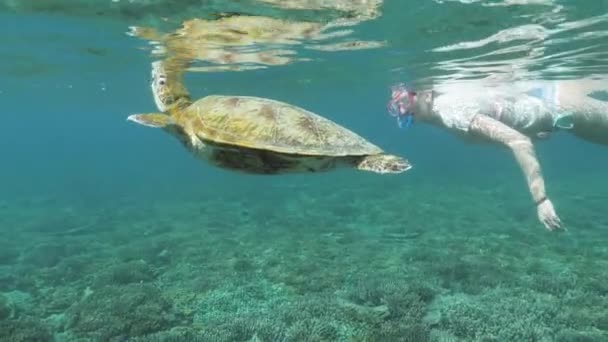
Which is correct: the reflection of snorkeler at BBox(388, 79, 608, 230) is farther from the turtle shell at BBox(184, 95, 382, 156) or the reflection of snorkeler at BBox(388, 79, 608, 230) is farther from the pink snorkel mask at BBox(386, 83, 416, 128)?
the turtle shell at BBox(184, 95, 382, 156)

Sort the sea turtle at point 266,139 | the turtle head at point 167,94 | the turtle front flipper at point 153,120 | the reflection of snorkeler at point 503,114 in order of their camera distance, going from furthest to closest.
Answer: the reflection of snorkeler at point 503,114
the turtle head at point 167,94
the turtle front flipper at point 153,120
the sea turtle at point 266,139

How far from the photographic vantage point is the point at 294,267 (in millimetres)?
13492

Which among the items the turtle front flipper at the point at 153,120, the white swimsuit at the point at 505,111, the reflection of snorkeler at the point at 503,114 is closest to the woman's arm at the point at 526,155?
the reflection of snorkeler at the point at 503,114

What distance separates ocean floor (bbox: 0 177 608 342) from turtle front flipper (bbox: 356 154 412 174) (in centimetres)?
538

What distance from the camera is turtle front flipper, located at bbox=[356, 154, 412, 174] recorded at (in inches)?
170

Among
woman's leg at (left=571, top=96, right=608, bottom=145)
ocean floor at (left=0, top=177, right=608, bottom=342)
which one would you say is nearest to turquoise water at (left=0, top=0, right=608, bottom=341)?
ocean floor at (left=0, top=177, right=608, bottom=342)

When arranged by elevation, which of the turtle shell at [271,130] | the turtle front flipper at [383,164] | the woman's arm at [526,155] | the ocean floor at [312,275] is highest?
the turtle shell at [271,130]

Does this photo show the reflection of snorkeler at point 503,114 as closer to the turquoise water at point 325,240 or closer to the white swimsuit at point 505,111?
the white swimsuit at point 505,111

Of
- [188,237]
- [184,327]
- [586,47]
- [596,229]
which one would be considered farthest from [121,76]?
[596,229]

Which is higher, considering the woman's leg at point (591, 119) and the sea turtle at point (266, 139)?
the sea turtle at point (266, 139)

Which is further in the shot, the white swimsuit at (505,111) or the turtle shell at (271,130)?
the white swimsuit at (505,111)

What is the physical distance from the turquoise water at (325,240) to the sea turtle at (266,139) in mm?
5363

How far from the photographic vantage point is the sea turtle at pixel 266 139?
454 cm

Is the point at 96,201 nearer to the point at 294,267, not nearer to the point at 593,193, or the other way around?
the point at 294,267
